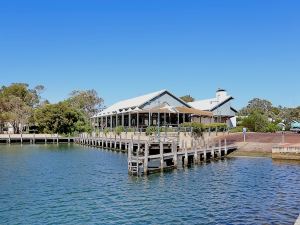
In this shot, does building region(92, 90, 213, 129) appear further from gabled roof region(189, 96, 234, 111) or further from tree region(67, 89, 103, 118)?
tree region(67, 89, 103, 118)

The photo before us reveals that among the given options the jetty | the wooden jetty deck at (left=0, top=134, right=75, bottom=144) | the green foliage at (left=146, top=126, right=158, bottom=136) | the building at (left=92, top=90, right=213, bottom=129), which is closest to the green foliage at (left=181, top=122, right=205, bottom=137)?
the green foliage at (left=146, top=126, right=158, bottom=136)

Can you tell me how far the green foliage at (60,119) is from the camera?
280 feet

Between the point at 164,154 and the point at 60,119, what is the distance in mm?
54499

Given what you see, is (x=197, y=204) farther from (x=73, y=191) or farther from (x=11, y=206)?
(x=11, y=206)

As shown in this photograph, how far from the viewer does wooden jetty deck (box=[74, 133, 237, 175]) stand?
31.6 meters

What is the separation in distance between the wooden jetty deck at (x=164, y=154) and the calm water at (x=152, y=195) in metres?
1.44

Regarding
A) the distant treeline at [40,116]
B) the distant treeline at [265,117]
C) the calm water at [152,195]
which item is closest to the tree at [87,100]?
the distant treeline at [40,116]

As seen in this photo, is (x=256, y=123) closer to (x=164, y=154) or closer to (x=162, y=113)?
(x=162, y=113)

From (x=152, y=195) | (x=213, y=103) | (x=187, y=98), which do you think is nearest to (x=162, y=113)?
(x=213, y=103)

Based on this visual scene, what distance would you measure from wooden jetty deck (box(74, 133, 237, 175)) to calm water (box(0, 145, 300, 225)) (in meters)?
1.44

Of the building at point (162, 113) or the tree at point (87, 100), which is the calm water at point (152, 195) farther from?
the tree at point (87, 100)

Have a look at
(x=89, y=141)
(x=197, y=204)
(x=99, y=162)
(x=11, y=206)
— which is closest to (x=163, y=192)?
(x=197, y=204)

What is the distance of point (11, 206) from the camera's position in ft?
68.2

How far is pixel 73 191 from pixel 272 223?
12245 millimetres
